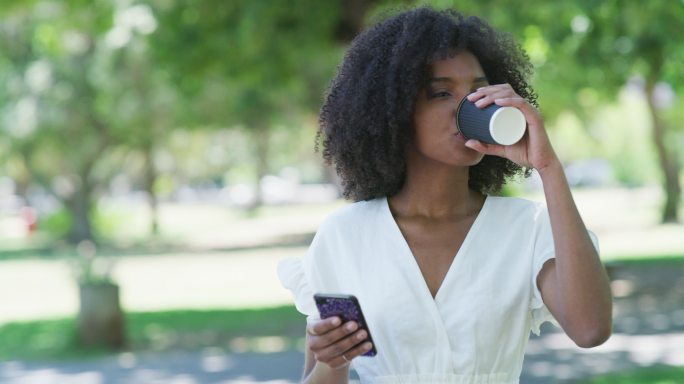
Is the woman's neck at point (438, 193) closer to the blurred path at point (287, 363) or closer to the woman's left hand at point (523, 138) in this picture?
the woman's left hand at point (523, 138)

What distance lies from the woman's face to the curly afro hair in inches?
1.0

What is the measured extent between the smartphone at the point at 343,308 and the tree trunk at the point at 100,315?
11.9 m

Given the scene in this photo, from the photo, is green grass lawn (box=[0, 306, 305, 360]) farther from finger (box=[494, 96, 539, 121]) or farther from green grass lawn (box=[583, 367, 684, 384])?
finger (box=[494, 96, 539, 121])

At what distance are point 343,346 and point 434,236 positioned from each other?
1.27ft

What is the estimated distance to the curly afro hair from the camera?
273 centimetres

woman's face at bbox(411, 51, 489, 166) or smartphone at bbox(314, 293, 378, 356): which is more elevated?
woman's face at bbox(411, 51, 489, 166)

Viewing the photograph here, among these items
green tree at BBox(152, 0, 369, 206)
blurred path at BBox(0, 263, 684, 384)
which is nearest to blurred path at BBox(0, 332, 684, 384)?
blurred path at BBox(0, 263, 684, 384)

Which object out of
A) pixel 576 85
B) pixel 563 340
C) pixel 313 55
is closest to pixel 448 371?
pixel 563 340

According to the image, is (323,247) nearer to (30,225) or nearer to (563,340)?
(563,340)

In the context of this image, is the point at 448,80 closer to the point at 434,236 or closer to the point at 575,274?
the point at 434,236

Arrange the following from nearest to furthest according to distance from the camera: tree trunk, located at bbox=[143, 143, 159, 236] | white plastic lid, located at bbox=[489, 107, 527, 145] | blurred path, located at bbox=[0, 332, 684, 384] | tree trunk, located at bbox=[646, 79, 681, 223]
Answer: white plastic lid, located at bbox=[489, 107, 527, 145]
blurred path, located at bbox=[0, 332, 684, 384]
tree trunk, located at bbox=[646, 79, 681, 223]
tree trunk, located at bbox=[143, 143, 159, 236]

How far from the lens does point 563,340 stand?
1284cm

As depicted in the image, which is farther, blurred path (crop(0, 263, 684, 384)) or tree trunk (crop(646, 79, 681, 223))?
tree trunk (crop(646, 79, 681, 223))

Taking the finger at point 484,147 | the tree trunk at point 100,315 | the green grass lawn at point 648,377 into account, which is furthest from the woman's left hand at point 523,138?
the tree trunk at point 100,315
